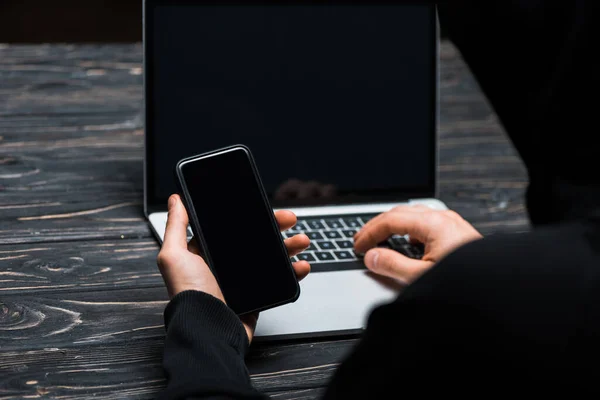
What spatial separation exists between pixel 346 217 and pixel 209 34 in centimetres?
30

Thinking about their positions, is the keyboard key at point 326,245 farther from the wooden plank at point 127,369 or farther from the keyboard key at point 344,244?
the wooden plank at point 127,369

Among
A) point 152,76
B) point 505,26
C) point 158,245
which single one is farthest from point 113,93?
point 505,26

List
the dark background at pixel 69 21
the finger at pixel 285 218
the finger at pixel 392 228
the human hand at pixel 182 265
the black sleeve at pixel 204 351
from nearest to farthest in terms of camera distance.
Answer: the black sleeve at pixel 204 351
the human hand at pixel 182 265
the finger at pixel 285 218
the finger at pixel 392 228
the dark background at pixel 69 21

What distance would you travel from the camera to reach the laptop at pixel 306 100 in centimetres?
107

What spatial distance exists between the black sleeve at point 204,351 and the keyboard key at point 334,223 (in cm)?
32

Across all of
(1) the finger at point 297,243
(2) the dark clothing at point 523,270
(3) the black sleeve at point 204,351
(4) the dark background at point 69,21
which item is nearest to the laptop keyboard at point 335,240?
(1) the finger at point 297,243

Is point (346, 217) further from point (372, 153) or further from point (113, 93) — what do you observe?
point (113, 93)

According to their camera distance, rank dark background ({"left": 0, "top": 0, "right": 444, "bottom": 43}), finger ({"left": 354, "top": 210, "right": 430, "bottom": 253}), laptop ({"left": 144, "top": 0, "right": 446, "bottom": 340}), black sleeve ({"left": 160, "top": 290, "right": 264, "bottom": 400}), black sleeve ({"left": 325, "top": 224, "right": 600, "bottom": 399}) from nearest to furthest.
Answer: black sleeve ({"left": 325, "top": 224, "right": 600, "bottom": 399}) → black sleeve ({"left": 160, "top": 290, "right": 264, "bottom": 400}) → finger ({"left": 354, "top": 210, "right": 430, "bottom": 253}) → laptop ({"left": 144, "top": 0, "right": 446, "bottom": 340}) → dark background ({"left": 0, "top": 0, "right": 444, "bottom": 43})

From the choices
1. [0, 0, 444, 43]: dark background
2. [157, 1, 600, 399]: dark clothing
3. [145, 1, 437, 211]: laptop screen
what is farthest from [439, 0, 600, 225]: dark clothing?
[0, 0, 444, 43]: dark background

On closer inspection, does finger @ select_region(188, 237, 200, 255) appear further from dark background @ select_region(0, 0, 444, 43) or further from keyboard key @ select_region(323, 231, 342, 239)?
dark background @ select_region(0, 0, 444, 43)

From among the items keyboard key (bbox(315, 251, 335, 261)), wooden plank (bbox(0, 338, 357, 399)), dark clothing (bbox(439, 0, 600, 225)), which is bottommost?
wooden plank (bbox(0, 338, 357, 399))

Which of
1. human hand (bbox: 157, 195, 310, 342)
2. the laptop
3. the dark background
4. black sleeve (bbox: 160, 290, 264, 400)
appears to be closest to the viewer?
black sleeve (bbox: 160, 290, 264, 400)

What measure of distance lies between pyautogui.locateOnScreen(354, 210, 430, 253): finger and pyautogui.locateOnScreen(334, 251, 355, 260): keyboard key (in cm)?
1

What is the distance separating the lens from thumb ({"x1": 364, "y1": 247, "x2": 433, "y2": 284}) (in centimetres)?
90
